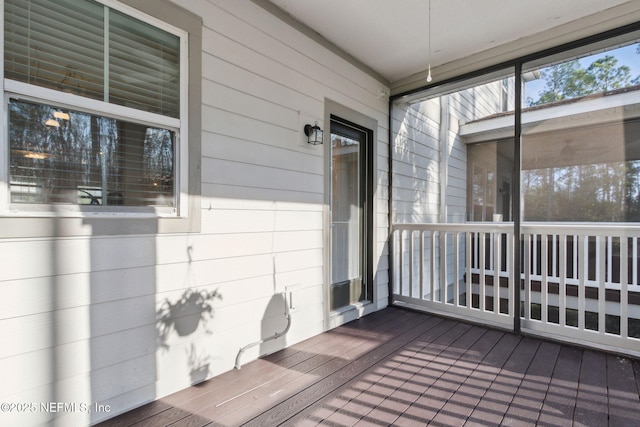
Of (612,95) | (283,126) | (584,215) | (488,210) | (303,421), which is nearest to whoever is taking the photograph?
(303,421)

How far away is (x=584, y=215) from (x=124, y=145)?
467 cm

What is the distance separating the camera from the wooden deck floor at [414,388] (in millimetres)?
1851

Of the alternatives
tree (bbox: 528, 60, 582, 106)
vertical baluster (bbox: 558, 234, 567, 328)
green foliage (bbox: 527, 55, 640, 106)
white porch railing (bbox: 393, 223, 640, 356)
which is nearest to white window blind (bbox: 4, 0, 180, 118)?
white porch railing (bbox: 393, 223, 640, 356)

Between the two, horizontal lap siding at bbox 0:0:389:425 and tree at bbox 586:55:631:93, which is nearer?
horizontal lap siding at bbox 0:0:389:425

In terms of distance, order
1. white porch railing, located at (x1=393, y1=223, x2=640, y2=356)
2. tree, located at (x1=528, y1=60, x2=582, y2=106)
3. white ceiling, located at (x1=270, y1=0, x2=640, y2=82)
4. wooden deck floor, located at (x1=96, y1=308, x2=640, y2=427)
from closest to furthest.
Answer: wooden deck floor, located at (x1=96, y1=308, x2=640, y2=427)
white ceiling, located at (x1=270, y1=0, x2=640, y2=82)
white porch railing, located at (x1=393, y1=223, x2=640, y2=356)
tree, located at (x1=528, y1=60, x2=582, y2=106)

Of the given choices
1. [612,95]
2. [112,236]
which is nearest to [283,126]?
[112,236]

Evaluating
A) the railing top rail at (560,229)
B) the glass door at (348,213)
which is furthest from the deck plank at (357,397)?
the railing top rail at (560,229)

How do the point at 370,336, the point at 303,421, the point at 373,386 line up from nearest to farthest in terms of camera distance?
1. the point at 303,421
2. the point at 373,386
3. the point at 370,336

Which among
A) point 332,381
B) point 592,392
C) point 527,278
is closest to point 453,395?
point 332,381

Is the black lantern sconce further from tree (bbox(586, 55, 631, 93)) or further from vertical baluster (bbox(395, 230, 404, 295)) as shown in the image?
tree (bbox(586, 55, 631, 93))

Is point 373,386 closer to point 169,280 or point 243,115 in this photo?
point 169,280

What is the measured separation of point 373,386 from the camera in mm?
2193

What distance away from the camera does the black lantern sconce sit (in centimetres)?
298

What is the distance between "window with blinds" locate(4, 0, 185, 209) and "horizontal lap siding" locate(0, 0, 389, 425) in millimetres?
243
